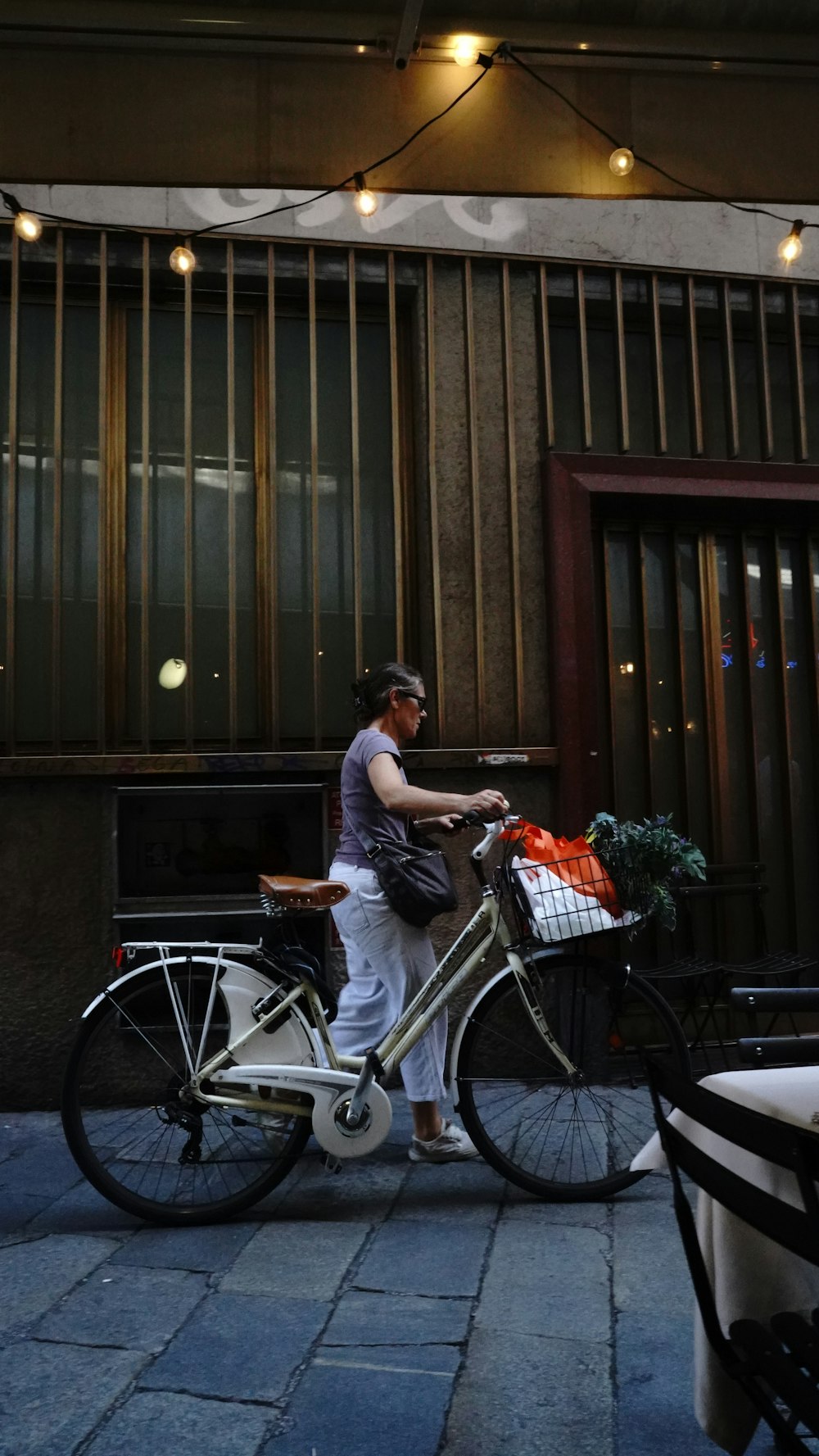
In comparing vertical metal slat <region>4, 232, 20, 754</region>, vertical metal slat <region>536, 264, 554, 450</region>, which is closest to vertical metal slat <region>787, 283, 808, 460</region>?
vertical metal slat <region>536, 264, 554, 450</region>

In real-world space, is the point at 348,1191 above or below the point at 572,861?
below

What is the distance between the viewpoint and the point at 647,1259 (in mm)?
3240

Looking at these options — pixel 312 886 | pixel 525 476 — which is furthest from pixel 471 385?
pixel 312 886

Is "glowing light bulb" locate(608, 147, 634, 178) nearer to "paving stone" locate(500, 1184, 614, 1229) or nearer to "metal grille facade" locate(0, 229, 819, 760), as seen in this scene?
"metal grille facade" locate(0, 229, 819, 760)

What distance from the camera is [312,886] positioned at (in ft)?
12.1

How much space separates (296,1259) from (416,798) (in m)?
1.50

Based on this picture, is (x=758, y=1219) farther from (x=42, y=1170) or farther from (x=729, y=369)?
(x=729, y=369)

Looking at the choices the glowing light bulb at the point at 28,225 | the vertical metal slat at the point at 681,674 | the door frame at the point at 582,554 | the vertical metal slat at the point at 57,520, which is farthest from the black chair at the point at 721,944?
the glowing light bulb at the point at 28,225

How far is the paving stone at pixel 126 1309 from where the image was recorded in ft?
9.16

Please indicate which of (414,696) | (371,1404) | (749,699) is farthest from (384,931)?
(749,699)

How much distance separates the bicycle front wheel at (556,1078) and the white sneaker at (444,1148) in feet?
0.71

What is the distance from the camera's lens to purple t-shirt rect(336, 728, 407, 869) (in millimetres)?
4031

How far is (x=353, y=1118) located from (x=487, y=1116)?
57cm

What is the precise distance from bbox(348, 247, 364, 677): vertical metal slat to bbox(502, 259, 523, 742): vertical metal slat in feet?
2.52
